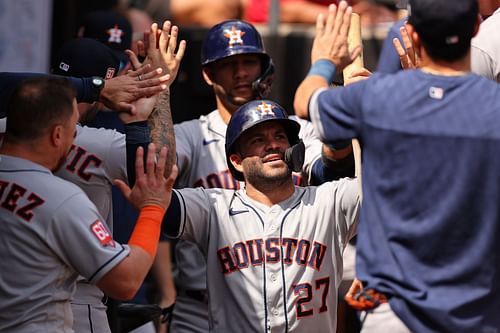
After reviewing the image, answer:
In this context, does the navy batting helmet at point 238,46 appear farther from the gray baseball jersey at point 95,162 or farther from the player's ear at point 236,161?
the gray baseball jersey at point 95,162

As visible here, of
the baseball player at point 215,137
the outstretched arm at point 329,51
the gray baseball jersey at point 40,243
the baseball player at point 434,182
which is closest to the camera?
the baseball player at point 434,182

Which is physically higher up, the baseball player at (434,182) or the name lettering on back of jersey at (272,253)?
the baseball player at (434,182)

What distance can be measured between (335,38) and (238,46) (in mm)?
1844

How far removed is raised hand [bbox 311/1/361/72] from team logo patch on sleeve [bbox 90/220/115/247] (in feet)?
3.04

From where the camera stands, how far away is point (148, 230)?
3760 millimetres

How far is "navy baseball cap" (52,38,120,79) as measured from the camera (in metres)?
4.73

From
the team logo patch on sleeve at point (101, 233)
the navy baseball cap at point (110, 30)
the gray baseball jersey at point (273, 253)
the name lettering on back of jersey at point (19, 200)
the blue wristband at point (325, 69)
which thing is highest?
the blue wristband at point (325, 69)

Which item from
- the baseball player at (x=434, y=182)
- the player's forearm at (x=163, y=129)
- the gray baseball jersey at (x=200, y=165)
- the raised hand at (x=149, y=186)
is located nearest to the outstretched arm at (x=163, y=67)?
the player's forearm at (x=163, y=129)

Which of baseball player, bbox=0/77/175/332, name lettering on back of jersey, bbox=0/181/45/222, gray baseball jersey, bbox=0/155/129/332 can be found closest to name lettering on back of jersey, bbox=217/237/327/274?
baseball player, bbox=0/77/175/332

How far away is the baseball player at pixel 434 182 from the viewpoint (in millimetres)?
3359

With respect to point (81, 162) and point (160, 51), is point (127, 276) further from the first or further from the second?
point (160, 51)

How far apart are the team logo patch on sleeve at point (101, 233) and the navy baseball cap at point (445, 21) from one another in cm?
123

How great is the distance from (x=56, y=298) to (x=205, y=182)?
170cm

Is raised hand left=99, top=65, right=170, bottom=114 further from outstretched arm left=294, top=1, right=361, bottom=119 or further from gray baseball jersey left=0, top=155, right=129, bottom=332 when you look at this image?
outstretched arm left=294, top=1, right=361, bottom=119
